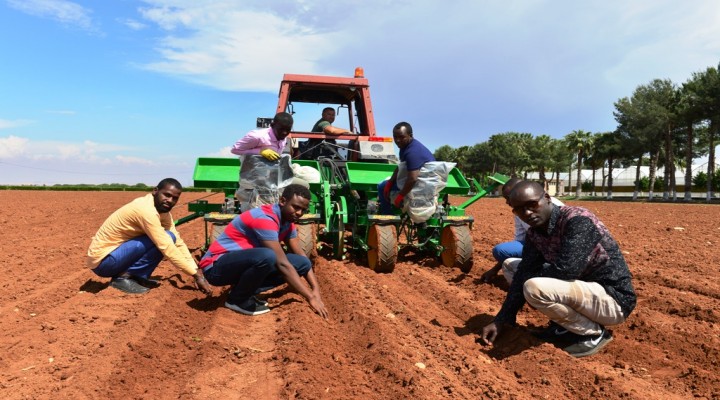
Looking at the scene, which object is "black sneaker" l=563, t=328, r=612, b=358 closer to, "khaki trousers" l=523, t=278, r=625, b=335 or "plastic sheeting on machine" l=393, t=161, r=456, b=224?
"khaki trousers" l=523, t=278, r=625, b=335

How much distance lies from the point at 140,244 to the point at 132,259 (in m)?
0.16

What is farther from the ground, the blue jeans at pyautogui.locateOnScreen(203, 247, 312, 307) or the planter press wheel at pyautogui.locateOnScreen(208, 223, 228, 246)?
the planter press wheel at pyautogui.locateOnScreen(208, 223, 228, 246)

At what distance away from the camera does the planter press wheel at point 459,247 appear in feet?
19.6

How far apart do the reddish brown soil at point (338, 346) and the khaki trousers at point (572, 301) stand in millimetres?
248

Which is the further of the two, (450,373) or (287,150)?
(287,150)

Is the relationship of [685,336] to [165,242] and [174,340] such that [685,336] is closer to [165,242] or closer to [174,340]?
[174,340]

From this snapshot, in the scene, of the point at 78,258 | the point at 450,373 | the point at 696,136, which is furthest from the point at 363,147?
the point at 696,136

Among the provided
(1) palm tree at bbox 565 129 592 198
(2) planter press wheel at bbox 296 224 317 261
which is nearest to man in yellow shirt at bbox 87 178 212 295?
(2) planter press wheel at bbox 296 224 317 261

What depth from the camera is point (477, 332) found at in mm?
3898

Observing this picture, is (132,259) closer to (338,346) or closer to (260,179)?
(260,179)

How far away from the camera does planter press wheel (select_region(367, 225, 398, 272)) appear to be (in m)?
5.84

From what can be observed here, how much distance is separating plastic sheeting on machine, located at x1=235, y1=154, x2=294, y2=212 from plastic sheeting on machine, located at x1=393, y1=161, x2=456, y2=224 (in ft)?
4.51

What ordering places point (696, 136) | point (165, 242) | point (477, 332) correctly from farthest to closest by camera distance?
point (696, 136) < point (165, 242) < point (477, 332)

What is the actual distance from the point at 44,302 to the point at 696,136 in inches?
1747
